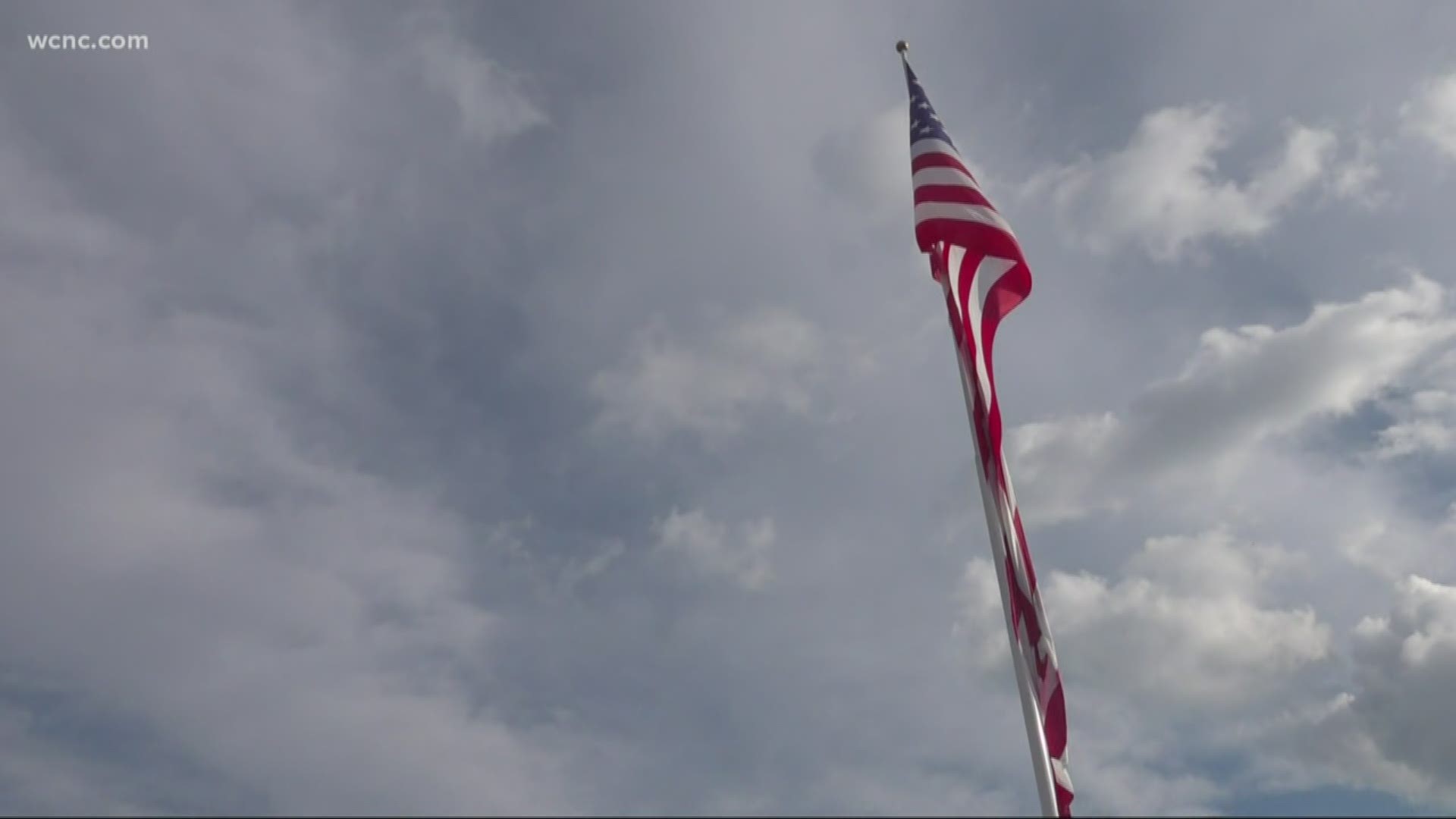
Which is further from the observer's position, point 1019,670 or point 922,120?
point 922,120

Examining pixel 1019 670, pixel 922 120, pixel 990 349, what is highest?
pixel 922 120

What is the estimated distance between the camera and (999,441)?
25.8m

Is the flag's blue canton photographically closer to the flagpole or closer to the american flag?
the american flag

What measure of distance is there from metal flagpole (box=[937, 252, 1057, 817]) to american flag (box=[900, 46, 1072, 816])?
20 mm

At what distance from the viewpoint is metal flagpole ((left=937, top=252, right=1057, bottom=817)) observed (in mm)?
22547

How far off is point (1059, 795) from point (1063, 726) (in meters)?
1.33

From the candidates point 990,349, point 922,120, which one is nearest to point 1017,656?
point 990,349

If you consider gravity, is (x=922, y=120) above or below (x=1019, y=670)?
above

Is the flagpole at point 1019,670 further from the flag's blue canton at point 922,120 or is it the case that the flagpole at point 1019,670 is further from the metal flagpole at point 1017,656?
the flag's blue canton at point 922,120

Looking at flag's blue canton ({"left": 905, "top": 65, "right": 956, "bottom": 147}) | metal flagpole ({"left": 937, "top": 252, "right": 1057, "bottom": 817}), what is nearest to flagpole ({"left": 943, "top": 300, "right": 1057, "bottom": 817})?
metal flagpole ({"left": 937, "top": 252, "right": 1057, "bottom": 817})

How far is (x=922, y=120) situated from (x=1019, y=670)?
49.4 feet

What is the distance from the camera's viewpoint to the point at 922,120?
1239 inches

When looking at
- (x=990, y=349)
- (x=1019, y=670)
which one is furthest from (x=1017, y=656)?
(x=990, y=349)

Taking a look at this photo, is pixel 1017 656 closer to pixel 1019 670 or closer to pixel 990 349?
pixel 1019 670
